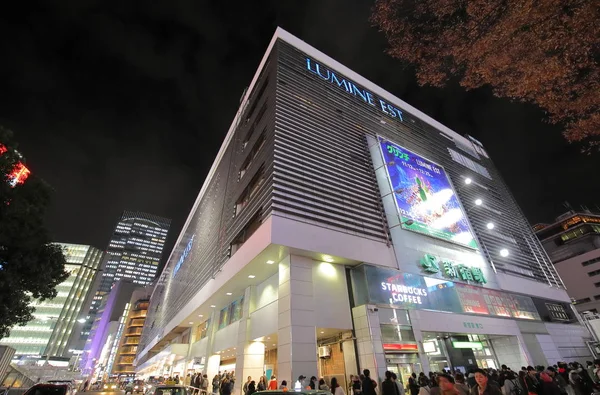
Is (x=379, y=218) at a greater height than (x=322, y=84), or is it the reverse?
(x=322, y=84)

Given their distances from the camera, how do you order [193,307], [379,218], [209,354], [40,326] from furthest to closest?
[40,326] < [193,307] < [209,354] < [379,218]

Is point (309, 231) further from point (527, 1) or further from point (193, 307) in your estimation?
point (193, 307)

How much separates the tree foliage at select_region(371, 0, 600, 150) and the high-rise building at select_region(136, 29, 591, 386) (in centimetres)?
799

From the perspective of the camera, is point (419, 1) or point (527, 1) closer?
point (527, 1)

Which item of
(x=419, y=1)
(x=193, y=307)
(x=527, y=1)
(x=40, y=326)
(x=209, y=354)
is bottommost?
(x=209, y=354)

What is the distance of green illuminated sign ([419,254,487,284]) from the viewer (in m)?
17.6

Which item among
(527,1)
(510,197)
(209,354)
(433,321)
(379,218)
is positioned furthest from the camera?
(510,197)

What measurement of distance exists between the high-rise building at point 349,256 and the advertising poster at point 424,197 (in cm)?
12

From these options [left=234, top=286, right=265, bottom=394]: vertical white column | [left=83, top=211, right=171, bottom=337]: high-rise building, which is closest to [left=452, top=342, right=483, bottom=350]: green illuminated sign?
[left=234, top=286, right=265, bottom=394]: vertical white column

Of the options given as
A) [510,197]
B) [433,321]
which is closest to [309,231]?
[433,321]

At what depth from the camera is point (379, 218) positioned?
17266 millimetres

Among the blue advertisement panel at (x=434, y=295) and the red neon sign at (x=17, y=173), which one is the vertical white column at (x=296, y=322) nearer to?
the blue advertisement panel at (x=434, y=295)

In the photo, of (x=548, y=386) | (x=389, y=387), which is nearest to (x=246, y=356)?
(x=389, y=387)

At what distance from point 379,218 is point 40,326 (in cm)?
10294
